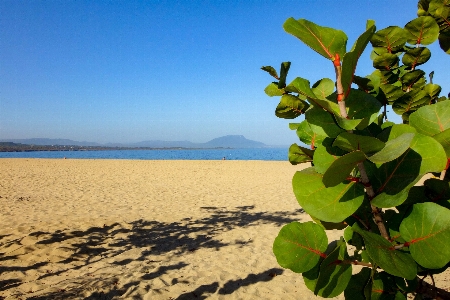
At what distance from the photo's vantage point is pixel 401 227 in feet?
2.30

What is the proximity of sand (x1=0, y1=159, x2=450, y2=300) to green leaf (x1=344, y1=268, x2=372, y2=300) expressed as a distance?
11.4 feet

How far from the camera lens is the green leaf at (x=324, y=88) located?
2.45 feet

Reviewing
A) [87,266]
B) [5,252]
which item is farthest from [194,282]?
[5,252]

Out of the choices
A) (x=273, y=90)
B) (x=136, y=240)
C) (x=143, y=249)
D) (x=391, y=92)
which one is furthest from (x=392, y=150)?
(x=136, y=240)

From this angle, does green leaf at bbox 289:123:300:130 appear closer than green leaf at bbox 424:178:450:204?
No

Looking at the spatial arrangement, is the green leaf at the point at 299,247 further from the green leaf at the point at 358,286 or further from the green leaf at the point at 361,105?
the green leaf at the point at 361,105

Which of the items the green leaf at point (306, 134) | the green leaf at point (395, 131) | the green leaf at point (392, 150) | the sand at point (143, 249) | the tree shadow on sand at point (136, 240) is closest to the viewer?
the green leaf at point (392, 150)

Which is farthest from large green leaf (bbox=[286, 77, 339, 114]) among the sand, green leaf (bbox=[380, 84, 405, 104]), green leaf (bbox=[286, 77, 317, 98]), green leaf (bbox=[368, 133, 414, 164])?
the sand

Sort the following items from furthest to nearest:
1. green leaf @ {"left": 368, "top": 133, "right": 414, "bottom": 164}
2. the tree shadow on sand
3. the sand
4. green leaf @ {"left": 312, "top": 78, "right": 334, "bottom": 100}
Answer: the tree shadow on sand → the sand → green leaf @ {"left": 312, "top": 78, "right": 334, "bottom": 100} → green leaf @ {"left": 368, "top": 133, "right": 414, "bottom": 164}

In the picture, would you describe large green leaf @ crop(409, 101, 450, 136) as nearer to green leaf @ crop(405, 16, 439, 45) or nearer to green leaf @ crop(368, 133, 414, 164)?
green leaf @ crop(368, 133, 414, 164)

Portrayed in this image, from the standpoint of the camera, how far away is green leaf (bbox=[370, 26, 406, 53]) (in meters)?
0.99

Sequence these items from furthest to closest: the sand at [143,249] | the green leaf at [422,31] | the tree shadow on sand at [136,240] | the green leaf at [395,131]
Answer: the tree shadow on sand at [136,240], the sand at [143,249], the green leaf at [422,31], the green leaf at [395,131]

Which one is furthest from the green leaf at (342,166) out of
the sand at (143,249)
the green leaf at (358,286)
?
the sand at (143,249)

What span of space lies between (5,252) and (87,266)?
71.7 inches
